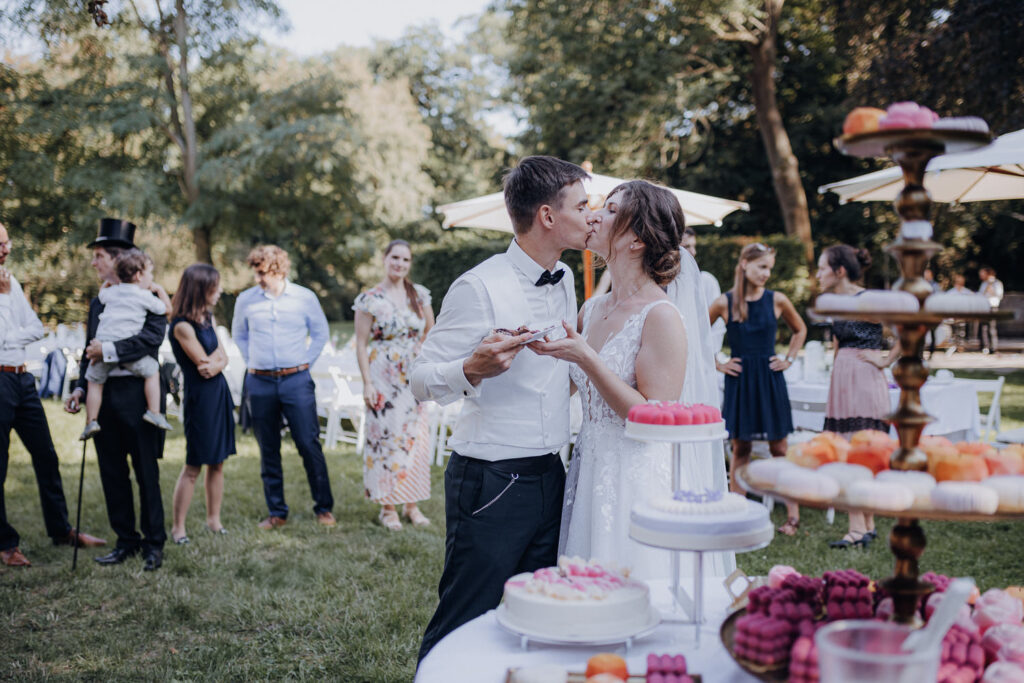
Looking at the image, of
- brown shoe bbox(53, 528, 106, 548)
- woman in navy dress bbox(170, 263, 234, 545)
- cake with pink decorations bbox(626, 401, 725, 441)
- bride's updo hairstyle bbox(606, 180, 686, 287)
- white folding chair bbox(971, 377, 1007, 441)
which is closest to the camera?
cake with pink decorations bbox(626, 401, 725, 441)

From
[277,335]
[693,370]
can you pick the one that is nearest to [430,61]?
[277,335]

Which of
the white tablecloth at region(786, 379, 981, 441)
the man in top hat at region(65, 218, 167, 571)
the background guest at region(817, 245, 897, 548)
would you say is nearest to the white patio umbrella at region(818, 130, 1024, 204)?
the background guest at region(817, 245, 897, 548)

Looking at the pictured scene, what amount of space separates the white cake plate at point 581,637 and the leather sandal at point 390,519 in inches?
169

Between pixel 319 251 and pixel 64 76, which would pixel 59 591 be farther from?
pixel 319 251

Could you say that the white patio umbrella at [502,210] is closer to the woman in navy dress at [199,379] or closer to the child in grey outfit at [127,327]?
the woman in navy dress at [199,379]

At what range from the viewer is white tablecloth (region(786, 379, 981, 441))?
6441 millimetres

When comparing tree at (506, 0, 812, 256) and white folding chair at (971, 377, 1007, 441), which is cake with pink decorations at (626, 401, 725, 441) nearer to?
white folding chair at (971, 377, 1007, 441)

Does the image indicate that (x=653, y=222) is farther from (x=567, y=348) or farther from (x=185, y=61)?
(x=185, y=61)

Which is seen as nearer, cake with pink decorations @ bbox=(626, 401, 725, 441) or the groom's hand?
cake with pink decorations @ bbox=(626, 401, 725, 441)

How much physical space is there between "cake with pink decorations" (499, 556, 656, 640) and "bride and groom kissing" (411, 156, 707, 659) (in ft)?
2.26

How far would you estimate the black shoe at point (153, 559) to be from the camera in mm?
4957

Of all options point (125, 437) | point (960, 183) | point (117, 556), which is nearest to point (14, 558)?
point (117, 556)

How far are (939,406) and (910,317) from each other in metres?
5.93

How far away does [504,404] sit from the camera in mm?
2434
